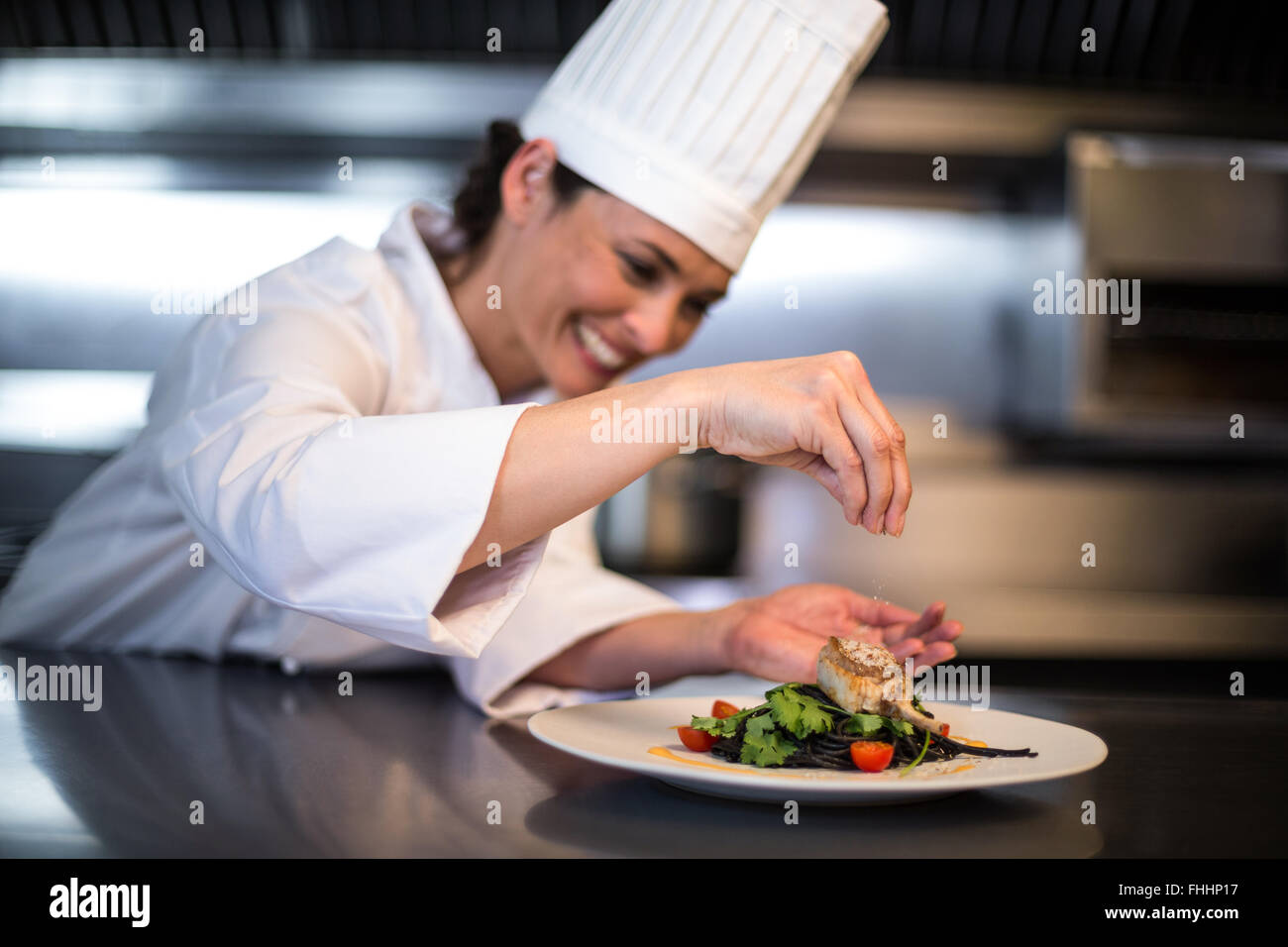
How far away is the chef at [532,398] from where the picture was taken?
2.68ft

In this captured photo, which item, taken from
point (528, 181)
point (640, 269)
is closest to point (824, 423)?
point (640, 269)

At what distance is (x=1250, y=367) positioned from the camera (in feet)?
8.97

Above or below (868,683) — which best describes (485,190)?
above

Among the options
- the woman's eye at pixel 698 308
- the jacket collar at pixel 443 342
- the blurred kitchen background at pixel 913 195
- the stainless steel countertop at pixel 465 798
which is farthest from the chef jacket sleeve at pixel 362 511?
the blurred kitchen background at pixel 913 195

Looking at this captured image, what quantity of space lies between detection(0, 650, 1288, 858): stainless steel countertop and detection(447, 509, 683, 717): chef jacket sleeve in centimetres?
9

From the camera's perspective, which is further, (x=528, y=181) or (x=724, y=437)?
(x=528, y=181)

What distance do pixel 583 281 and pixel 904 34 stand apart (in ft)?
5.60

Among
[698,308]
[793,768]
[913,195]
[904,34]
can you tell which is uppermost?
[904,34]

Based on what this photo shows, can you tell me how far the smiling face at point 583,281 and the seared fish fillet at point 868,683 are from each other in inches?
25.3

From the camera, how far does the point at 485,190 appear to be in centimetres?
151

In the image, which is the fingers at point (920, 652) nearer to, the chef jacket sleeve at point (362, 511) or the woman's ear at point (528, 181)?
the chef jacket sleeve at point (362, 511)

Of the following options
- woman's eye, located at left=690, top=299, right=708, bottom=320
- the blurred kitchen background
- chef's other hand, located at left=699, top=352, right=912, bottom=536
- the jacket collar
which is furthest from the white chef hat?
the blurred kitchen background

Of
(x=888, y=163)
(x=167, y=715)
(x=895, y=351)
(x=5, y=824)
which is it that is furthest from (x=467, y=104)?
(x=5, y=824)

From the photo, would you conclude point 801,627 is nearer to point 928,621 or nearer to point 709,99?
point 928,621
